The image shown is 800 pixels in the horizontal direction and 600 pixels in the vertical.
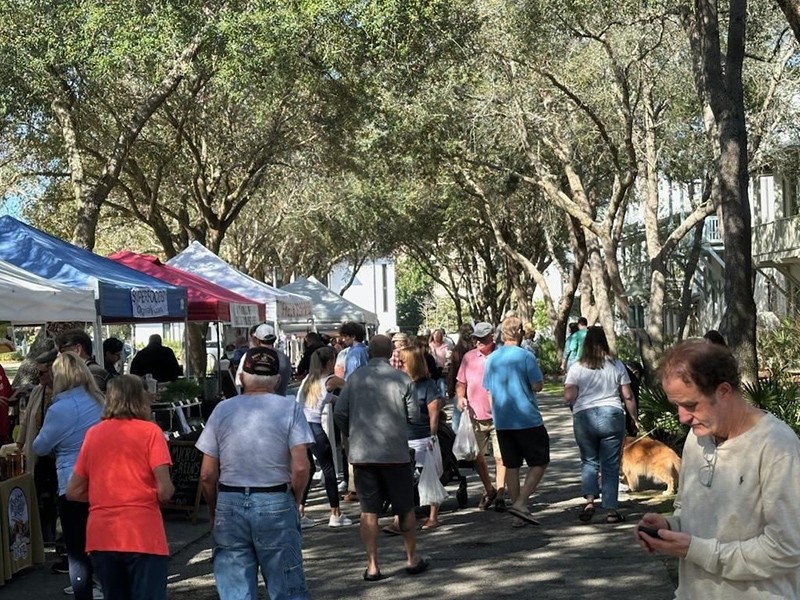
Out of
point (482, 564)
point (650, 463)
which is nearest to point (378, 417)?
point (482, 564)

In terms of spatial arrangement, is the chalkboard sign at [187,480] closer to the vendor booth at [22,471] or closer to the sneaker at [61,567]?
the vendor booth at [22,471]

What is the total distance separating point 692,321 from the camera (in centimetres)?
4647

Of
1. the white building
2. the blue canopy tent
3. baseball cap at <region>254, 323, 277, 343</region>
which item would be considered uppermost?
the white building

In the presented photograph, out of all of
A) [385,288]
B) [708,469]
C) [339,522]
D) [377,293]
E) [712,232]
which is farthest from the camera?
[385,288]

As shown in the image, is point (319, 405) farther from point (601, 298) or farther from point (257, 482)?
point (601, 298)

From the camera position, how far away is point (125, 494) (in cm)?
583

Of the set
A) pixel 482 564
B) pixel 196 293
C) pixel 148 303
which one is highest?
pixel 196 293

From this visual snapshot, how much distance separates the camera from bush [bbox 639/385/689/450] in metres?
13.2

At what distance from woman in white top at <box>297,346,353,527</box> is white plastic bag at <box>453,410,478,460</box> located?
1.22 meters

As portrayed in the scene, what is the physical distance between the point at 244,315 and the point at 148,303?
237 inches

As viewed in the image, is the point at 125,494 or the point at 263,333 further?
the point at 263,333

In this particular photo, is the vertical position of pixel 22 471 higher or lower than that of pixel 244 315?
lower

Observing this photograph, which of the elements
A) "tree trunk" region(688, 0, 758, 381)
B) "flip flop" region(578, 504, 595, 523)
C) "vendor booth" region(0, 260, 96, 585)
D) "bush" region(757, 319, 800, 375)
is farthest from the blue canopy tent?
"bush" region(757, 319, 800, 375)

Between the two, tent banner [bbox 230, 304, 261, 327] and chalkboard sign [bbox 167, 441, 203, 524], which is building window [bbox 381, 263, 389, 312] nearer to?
tent banner [bbox 230, 304, 261, 327]
